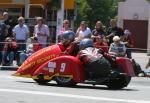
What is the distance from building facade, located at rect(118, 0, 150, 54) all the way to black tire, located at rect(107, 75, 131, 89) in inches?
1554

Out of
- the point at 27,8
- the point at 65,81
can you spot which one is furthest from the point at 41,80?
the point at 27,8

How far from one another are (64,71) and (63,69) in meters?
0.05

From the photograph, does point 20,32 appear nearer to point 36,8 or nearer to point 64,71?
point 64,71

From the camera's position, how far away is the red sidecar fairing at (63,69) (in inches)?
591

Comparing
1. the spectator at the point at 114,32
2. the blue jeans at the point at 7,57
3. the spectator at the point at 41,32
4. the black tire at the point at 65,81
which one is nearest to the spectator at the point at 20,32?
the spectator at the point at 41,32

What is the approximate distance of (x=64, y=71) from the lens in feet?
49.8

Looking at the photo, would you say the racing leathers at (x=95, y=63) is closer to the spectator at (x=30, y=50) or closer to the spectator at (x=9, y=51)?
the spectator at (x=30, y=50)

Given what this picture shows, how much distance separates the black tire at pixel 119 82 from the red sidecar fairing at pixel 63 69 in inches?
27.0

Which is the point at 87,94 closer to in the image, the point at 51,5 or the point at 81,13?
the point at 51,5

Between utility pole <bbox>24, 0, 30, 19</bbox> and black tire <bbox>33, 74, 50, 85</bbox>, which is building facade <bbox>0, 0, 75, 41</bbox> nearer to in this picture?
utility pole <bbox>24, 0, 30, 19</bbox>

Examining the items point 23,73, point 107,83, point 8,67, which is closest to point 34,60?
point 23,73

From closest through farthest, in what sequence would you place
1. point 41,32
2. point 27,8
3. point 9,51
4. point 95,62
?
point 95,62 → point 9,51 → point 41,32 → point 27,8

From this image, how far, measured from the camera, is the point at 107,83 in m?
15.1

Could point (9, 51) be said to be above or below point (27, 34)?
below
